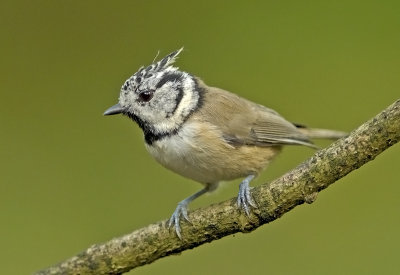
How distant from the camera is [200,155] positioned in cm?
242

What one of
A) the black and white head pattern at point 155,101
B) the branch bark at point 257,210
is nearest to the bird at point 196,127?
the black and white head pattern at point 155,101

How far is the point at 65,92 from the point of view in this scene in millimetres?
3322

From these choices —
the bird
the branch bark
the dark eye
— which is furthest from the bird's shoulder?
the branch bark

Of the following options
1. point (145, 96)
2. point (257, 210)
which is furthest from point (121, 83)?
point (257, 210)

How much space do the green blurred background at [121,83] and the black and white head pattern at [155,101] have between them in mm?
531

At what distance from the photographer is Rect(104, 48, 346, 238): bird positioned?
243 cm

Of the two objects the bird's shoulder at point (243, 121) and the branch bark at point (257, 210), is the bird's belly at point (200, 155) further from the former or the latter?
the branch bark at point (257, 210)

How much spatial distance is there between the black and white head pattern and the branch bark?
418 millimetres

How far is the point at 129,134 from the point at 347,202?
3.36 feet

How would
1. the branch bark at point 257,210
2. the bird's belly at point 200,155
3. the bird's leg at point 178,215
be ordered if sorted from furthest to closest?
the bird's belly at point 200,155 → the bird's leg at point 178,215 → the branch bark at point 257,210

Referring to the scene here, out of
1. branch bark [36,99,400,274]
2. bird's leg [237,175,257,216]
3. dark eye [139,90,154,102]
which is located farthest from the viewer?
dark eye [139,90,154,102]

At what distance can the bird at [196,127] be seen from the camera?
243 cm

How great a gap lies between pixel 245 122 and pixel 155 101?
13.7 inches

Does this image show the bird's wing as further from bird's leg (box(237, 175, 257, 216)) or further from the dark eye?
bird's leg (box(237, 175, 257, 216))
